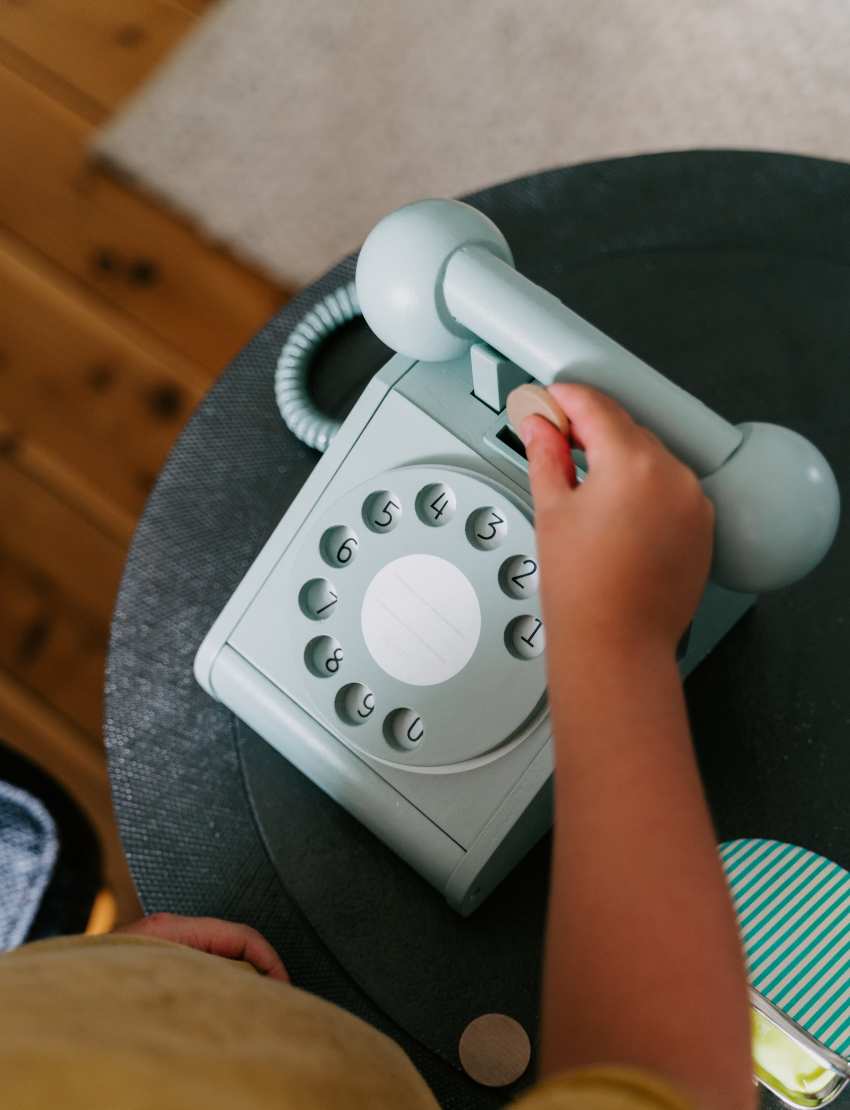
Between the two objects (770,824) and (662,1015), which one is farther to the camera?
(770,824)

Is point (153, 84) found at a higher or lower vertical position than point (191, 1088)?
lower

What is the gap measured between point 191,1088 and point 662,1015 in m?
0.17

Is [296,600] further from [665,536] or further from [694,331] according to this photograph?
Answer: [694,331]

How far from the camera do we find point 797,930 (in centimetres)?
52

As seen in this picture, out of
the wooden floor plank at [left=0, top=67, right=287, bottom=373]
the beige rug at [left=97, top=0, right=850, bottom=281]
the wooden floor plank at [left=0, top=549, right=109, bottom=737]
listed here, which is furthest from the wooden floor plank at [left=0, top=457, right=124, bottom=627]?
the beige rug at [left=97, top=0, right=850, bottom=281]

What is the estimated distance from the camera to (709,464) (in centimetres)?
49

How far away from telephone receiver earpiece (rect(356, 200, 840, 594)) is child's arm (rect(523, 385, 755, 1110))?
0.03 m

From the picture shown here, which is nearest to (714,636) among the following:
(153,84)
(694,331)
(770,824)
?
(770,824)

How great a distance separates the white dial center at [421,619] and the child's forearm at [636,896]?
0.52ft

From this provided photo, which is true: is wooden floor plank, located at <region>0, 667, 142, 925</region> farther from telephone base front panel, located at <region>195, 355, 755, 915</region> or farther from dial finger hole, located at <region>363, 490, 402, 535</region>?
dial finger hole, located at <region>363, 490, 402, 535</region>

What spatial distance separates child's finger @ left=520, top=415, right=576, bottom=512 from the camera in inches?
18.1

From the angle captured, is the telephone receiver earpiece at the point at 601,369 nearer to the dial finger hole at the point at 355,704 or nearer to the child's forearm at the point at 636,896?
the child's forearm at the point at 636,896

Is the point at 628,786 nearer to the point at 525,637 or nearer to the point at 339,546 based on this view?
the point at 525,637

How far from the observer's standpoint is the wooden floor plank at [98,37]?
1608 millimetres
